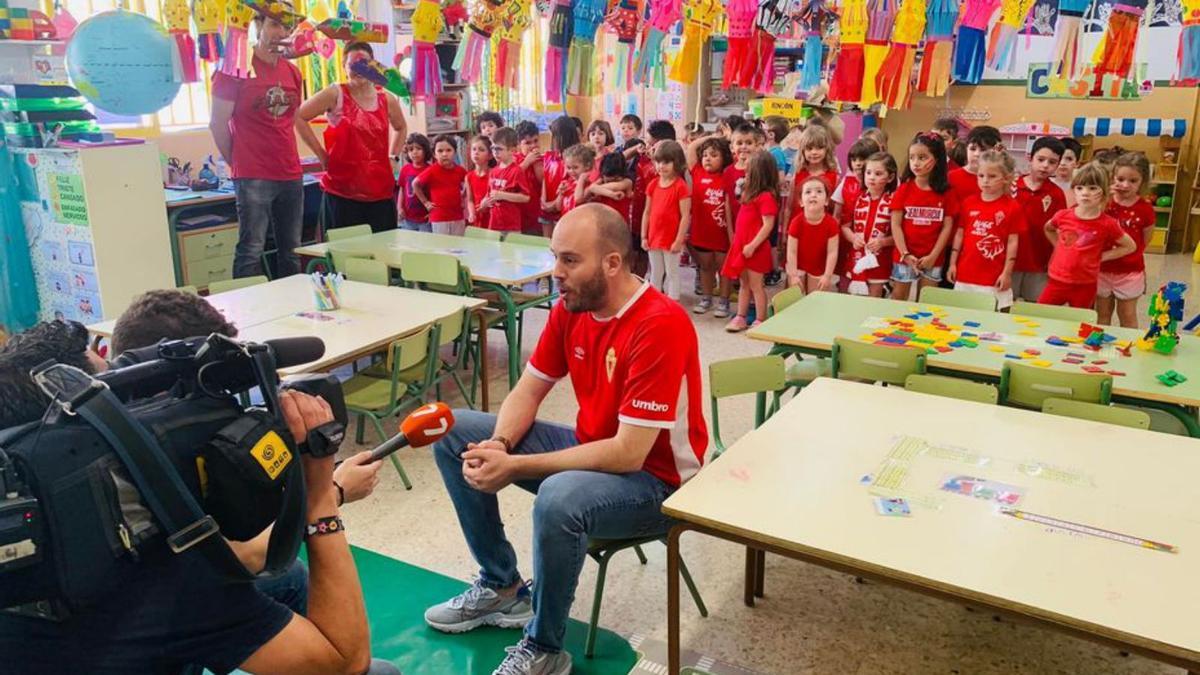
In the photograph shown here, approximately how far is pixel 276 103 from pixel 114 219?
119cm

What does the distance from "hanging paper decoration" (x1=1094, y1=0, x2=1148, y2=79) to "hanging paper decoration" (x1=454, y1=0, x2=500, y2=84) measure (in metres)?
3.85

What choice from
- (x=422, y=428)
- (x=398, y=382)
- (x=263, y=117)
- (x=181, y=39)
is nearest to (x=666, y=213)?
(x=263, y=117)

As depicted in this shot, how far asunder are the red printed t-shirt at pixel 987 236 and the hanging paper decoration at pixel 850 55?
1579 millimetres

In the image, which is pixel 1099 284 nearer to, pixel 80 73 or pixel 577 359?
pixel 577 359

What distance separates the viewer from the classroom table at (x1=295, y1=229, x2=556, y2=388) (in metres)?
4.64

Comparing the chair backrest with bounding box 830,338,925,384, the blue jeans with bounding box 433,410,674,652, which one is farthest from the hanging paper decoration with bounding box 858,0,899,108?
the blue jeans with bounding box 433,410,674,652

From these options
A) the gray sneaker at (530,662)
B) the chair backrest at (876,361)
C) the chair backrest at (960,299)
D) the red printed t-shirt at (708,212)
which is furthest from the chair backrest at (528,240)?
the gray sneaker at (530,662)

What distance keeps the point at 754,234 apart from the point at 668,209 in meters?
0.63

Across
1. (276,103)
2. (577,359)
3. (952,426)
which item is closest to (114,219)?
(276,103)

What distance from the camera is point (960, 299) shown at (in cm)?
412

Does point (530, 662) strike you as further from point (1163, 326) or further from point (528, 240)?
point (528, 240)

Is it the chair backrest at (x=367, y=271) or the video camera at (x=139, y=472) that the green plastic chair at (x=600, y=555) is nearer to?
the video camera at (x=139, y=472)

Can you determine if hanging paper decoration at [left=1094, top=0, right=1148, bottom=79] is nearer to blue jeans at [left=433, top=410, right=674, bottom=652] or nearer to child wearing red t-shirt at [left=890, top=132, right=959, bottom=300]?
child wearing red t-shirt at [left=890, top=132, right=959, bottom=300]

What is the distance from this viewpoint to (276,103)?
5422 mm
